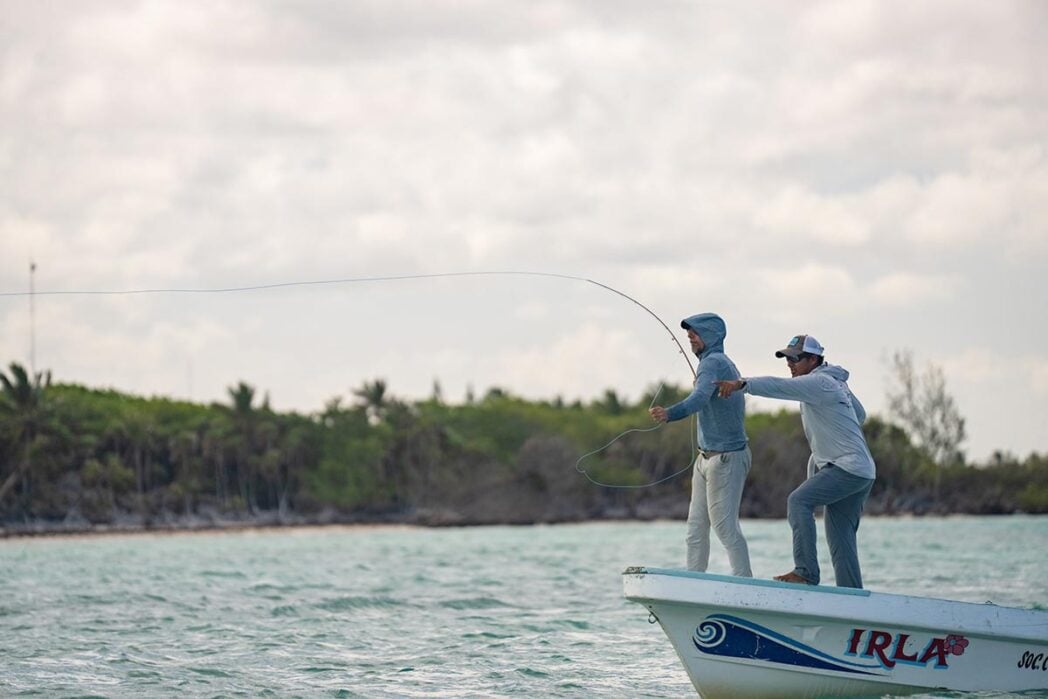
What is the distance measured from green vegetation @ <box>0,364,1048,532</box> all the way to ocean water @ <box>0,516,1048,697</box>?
54417mm

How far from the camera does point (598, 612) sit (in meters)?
21.0

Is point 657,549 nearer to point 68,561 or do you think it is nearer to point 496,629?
point 68,561

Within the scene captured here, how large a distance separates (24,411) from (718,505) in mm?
83016

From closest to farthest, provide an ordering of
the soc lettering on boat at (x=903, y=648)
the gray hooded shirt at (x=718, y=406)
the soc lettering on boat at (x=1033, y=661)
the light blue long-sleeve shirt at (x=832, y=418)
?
1. the light blue long-sleeve shirt at (x=832, y=418)
2. the gray hooded shirt at (x=718, y=406)
3. the soc lettering on boat at (x=903, y=648)
4. the soc lettering on boat at (x=1033, y=661)

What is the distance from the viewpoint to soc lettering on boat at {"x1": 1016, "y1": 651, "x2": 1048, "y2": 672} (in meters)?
11.4

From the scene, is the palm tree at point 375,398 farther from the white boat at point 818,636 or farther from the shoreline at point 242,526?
the white boat at point 818,636

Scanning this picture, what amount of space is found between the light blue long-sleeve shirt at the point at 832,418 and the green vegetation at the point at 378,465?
82.0 metres

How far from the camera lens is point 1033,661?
1140 centimetres

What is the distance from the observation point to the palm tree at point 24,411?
87812 millimetres

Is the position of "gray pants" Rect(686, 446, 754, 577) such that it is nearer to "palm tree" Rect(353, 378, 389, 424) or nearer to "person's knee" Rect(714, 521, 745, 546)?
"person's knee" Rect(714, 521, 745, 546)

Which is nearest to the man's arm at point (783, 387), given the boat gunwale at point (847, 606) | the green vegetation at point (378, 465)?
the boat gunwale at point (847, 606)

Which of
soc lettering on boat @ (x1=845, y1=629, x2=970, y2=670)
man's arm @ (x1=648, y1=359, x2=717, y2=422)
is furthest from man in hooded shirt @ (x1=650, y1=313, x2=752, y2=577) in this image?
soc lettering on boat @ (x1=845, y1=629, x2=970, y2=670)

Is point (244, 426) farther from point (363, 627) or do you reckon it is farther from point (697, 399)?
point (697, 399)

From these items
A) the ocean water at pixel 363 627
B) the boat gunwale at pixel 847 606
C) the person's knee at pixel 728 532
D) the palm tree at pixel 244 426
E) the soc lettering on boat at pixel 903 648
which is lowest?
the ocean water at pixel 363 627
